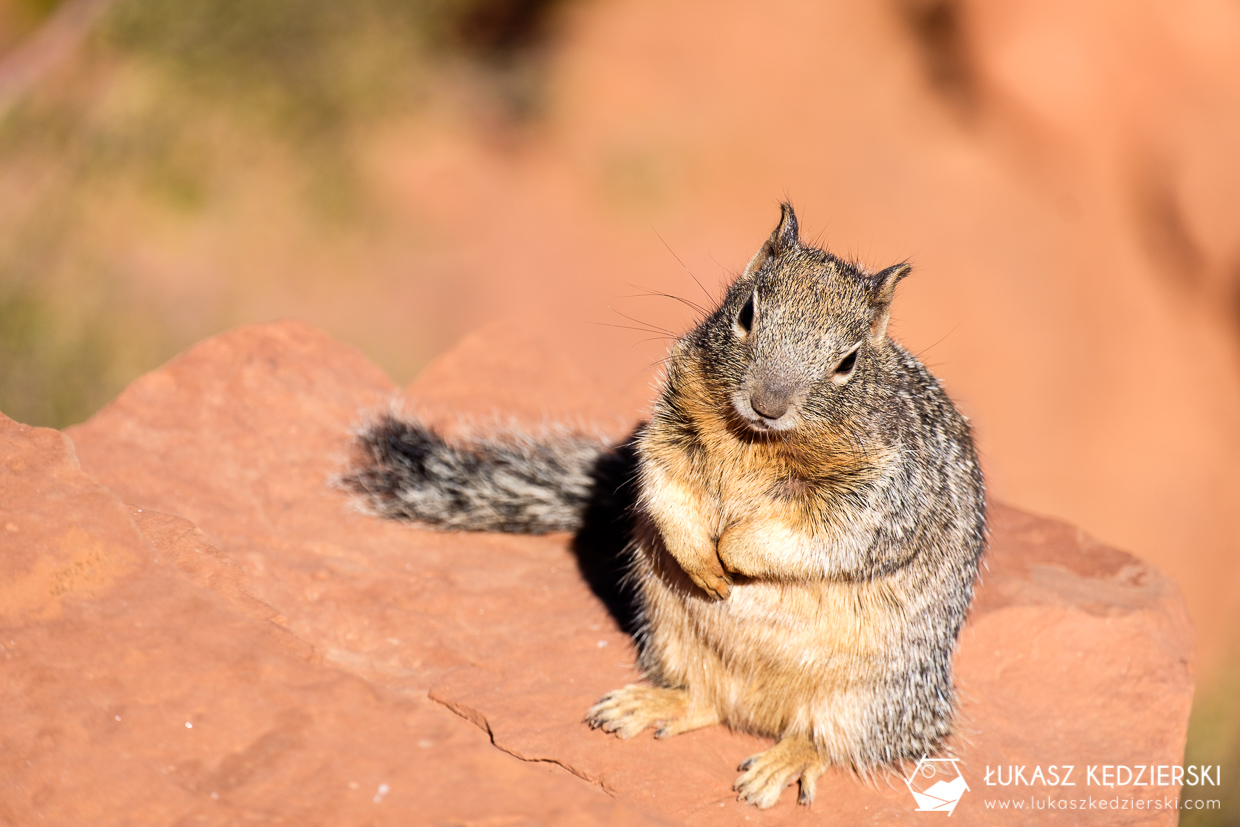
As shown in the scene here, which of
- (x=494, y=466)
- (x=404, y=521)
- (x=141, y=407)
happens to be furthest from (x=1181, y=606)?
(x=141, y=407)

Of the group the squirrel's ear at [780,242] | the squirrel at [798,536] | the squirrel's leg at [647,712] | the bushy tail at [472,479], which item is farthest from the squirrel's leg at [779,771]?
the squirrel's ear at [780,242]

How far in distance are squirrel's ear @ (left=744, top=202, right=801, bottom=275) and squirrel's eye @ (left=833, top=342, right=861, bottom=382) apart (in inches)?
21.8

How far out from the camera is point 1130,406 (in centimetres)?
1236

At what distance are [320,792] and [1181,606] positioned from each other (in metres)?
4.55

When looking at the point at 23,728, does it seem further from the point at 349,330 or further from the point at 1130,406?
the point at 1130,406

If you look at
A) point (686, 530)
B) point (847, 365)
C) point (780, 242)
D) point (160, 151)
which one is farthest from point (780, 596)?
point (160, 151)

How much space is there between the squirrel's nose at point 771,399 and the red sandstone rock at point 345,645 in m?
1.38

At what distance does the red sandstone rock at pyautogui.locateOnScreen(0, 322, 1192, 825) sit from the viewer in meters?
3.49

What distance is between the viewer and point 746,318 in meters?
4.26

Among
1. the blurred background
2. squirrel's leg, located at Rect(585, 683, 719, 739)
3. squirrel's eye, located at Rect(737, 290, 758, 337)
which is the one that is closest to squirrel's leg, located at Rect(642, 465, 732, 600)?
squirrel's leg, located at Rect(585, 683, 719, 739)

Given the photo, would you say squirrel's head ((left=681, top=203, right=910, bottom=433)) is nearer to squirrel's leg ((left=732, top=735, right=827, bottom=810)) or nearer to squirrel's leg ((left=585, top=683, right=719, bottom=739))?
squirrel's leg ((left=585, top=683, right=719, bottom=739))

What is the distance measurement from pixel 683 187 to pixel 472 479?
862 centimetres

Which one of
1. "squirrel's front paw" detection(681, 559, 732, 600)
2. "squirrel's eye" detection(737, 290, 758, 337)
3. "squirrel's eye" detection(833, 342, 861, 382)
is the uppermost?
"squirrel's eye" detection(737, 290, 758, 337)

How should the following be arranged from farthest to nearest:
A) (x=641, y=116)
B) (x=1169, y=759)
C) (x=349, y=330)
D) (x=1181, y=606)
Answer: (x=641, y=116) < (x=349, y=330) < (x=1181, y=606) < (x=1169, y=759)
